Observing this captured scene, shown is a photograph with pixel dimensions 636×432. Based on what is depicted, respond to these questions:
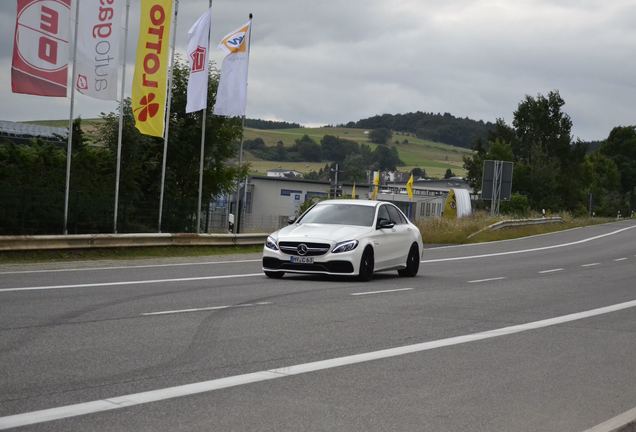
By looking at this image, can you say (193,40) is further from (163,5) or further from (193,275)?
(193,275)

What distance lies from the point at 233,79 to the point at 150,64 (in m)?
4.33

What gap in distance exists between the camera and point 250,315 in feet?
40.5

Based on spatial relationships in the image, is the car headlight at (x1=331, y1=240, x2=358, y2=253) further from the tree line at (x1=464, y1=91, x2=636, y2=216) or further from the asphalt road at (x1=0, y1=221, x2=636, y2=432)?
the tree line at (x1=464, y1=91, x2=636, y2=216)

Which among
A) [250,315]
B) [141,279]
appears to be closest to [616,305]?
[250,315]

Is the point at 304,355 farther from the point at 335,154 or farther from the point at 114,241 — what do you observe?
the point at 335,154

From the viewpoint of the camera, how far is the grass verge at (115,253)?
2194 cm

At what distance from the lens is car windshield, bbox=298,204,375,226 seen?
64.5 feet

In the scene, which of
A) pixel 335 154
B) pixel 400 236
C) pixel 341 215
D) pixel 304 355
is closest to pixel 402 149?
pixel 335 154

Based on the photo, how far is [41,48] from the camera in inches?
901

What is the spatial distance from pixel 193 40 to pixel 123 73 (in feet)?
11.1

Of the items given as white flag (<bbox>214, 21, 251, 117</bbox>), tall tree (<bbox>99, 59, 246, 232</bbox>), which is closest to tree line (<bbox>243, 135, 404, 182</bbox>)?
tall tree (<bbox>99, 59, 246, 232</bbox>)

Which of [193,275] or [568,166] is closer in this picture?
[193,275]

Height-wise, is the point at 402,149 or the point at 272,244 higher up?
the point at 402,149

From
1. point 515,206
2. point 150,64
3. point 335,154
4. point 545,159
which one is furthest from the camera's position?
point 335,154
